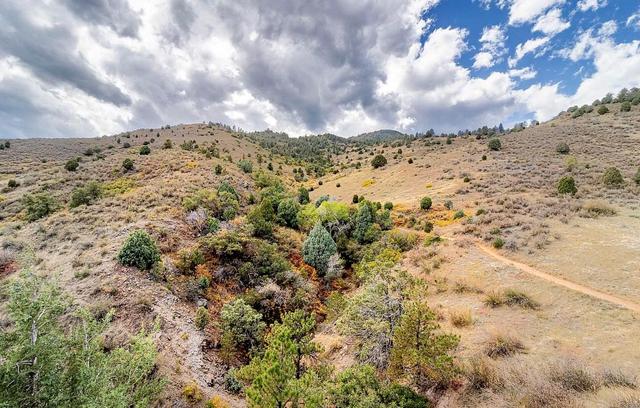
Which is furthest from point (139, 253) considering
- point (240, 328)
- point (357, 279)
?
point (357, 279)

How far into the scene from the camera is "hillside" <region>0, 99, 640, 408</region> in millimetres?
9008

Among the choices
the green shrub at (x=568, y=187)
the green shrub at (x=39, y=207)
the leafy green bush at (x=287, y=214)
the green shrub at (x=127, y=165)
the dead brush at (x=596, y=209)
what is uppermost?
the green shrub at (x=127, y=165)

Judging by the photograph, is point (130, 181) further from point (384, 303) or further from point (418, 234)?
point (384, 303)

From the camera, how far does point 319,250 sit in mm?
26234

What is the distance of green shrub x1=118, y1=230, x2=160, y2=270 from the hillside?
0.14m

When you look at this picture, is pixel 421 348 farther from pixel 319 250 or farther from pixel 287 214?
pixel 287 214

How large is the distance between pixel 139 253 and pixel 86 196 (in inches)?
625

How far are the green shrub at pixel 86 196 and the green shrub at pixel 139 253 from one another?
14134 mm

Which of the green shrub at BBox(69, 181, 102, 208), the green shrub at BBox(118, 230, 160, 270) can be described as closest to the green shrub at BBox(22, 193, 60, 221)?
the green shrub at BBox(69, 181, 102, 208)

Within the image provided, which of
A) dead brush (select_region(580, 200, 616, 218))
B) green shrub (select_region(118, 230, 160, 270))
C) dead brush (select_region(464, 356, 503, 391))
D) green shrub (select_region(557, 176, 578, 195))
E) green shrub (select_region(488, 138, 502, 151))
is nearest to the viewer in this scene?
dead brush (select_region(464, 356, 503, 391))

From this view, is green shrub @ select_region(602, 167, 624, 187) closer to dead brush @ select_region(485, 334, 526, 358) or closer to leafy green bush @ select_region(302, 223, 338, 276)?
leafy green bush @ select_region(302, 223, 338, 276)

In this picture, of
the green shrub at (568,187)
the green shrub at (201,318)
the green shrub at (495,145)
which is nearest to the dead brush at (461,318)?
the green shrub at (201,318)

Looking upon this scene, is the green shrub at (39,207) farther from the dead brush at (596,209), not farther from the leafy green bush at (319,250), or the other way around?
the dead brush at (596,209)

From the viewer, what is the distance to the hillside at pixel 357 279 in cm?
901
